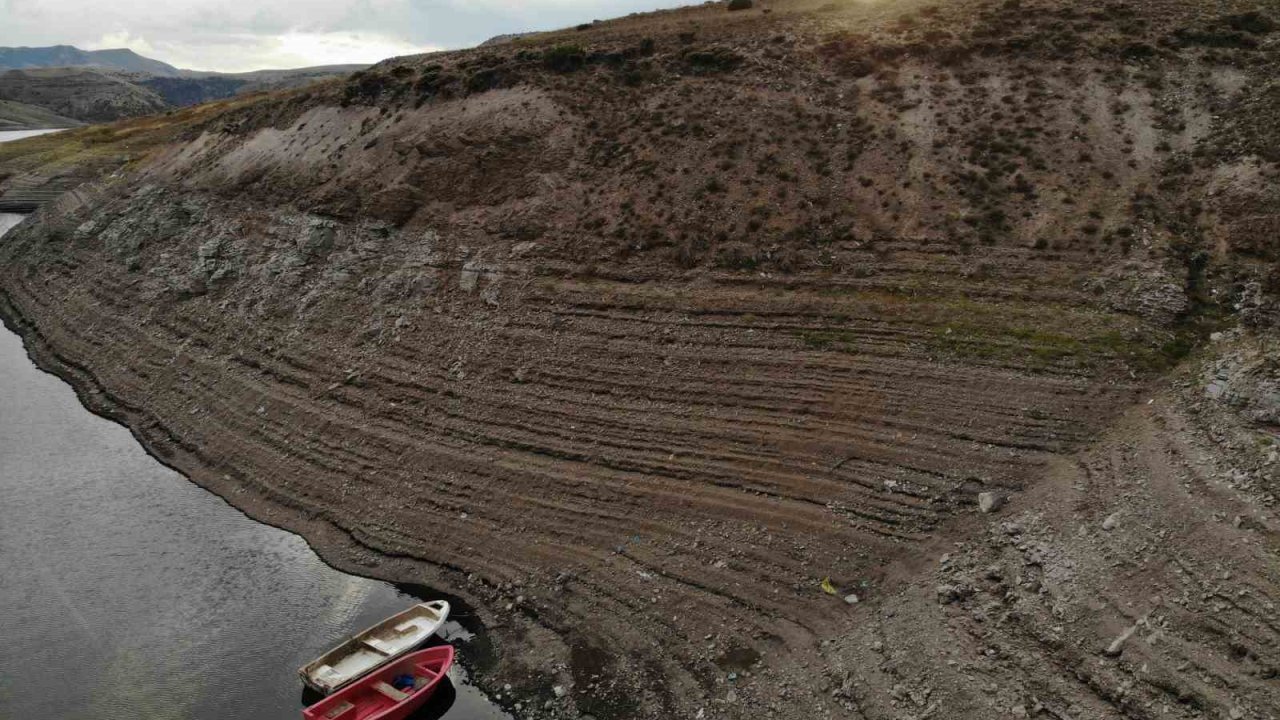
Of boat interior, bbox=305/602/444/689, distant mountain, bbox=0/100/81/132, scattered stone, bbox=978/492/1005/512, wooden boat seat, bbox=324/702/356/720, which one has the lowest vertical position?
wooden boat seat, bbox=324/702/356/720

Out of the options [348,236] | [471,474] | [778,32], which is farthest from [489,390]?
[778,32]

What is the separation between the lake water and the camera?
2262 centimetres

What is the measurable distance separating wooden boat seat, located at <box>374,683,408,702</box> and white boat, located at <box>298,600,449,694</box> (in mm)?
557

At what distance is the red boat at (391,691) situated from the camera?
822 inches

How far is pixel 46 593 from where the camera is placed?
2761 centimetres

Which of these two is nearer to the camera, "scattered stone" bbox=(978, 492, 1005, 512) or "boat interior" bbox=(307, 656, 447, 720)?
"boat interior" bbox=(307, 656, 447, 720)

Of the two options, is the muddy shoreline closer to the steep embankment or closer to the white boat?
the steep embankment

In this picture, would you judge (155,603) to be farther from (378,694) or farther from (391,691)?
(391,691)

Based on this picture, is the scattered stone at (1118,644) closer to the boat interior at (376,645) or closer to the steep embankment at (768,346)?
the steep embankment at (768,346)

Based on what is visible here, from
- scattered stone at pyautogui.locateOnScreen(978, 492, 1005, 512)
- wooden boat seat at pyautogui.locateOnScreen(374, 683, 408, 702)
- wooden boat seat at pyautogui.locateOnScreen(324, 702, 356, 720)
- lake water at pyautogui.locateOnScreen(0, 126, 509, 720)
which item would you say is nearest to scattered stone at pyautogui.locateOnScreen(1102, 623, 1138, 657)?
scattered stone at pyautogui.locateOnScreen(978, 492, 1005, 512)

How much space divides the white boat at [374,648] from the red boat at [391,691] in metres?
0.32

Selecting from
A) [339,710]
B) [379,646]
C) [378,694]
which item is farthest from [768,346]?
[339,710]

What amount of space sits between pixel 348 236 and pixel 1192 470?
127 ft

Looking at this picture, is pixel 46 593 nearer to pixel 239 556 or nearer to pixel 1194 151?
pixel 239 556
